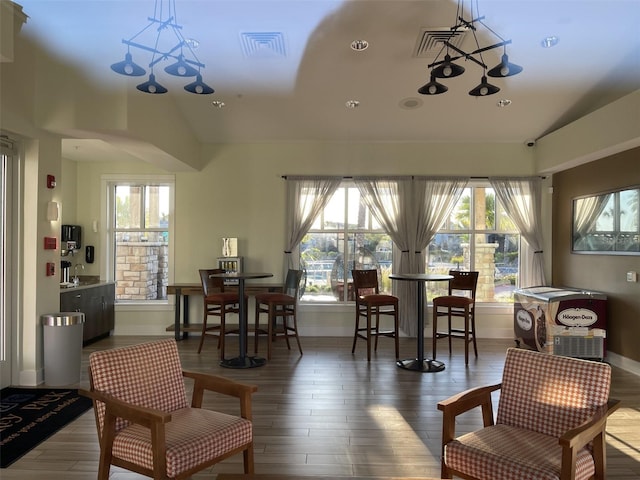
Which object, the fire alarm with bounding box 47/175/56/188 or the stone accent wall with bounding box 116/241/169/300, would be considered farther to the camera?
the stone accent wall with bounding box 116/241/169/300

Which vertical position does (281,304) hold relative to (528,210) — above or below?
below

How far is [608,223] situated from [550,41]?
2.18 m

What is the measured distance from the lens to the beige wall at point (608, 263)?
181 inches

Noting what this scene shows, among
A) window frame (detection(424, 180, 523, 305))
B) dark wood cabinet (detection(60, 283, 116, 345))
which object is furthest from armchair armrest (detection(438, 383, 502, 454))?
dark wood cabinet (detection(60, 283, 116, 345))

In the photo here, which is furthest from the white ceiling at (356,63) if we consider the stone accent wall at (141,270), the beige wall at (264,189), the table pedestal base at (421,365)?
the table pedestal base at (421,365)

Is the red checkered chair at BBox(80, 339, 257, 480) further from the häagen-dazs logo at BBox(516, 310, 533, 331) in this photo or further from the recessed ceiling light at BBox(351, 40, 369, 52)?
the häagen-dazs logo at BBox(516, 310, 533, 331)

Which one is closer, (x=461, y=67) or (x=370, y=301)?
(x=461, y=67)

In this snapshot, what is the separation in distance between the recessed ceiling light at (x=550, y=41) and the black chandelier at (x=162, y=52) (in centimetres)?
324

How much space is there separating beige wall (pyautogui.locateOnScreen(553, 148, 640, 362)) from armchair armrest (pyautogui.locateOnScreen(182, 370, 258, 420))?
4314 mm

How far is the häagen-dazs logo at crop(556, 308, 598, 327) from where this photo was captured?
16.2 ft

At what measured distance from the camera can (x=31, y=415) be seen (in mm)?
3359

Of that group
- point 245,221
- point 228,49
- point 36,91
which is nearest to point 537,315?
point 245,221

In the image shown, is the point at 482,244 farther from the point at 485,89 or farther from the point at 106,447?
the point at 106,447

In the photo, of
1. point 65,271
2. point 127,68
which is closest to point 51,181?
point 127,68
